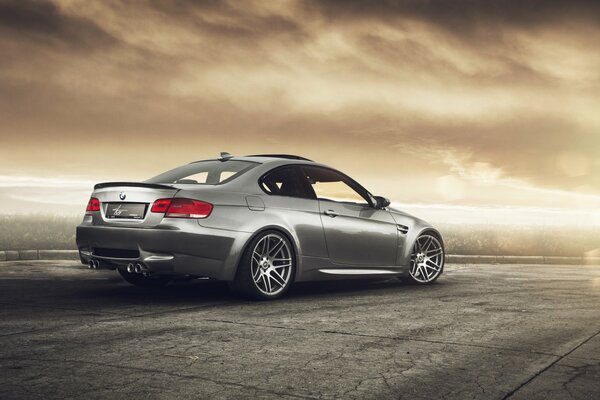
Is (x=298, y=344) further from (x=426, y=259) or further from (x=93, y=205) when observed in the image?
(x=426, y=259)

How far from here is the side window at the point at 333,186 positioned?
8469 millimetres

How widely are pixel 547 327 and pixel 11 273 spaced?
7193 mm

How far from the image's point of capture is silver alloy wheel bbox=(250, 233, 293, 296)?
24.8ft

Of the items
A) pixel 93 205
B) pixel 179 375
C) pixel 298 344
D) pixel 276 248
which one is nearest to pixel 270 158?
pixel 276 248

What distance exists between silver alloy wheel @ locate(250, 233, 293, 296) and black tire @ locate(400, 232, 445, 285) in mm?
2288

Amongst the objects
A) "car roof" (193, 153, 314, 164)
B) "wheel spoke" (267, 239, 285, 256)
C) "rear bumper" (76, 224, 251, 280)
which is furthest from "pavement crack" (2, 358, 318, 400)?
"car roof" (193, 153, 314, 164)

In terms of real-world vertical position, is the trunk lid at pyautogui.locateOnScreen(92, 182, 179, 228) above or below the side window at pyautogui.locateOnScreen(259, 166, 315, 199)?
below

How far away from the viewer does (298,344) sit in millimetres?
5105

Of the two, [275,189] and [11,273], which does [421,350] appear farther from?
[11,273]

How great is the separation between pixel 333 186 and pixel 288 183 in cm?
71

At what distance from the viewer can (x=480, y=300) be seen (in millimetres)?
7863

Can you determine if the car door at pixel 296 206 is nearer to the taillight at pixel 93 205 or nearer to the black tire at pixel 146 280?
the taillight at pixel 93 205

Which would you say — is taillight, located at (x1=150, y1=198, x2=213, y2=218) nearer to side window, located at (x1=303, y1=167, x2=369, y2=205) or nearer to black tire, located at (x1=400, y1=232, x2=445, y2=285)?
side window, located at (x1=303, y1=167, x2=369, y2=205)

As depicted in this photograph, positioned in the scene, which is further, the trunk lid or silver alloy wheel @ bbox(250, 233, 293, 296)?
silver alloy wheel @ bbox(250, 233, 293, 296)
